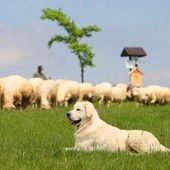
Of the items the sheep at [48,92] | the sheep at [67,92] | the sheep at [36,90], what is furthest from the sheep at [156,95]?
the sheep at [36,90]

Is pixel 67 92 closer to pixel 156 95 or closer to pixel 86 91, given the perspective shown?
pixel 86 91

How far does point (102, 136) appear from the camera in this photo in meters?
10.3

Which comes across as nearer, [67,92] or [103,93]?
[67,92]

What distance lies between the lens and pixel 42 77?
36438 millimetres

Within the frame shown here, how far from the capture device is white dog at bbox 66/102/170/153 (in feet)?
32.4

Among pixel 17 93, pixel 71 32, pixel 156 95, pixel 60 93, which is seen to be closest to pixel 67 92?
pixel 60 93

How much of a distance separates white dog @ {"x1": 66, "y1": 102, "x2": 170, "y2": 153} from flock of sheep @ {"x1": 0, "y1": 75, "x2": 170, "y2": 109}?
55.6ft

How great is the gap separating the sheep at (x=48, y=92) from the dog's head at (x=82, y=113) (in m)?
20.1

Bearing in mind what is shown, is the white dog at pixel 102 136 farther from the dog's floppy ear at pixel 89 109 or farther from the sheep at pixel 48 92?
the sheep at pixel 48 92

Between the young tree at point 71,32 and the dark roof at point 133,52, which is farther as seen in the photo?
the dark roof at point 133,52

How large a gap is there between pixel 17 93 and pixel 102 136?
18.7m

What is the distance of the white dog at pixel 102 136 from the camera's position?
32.4 feet

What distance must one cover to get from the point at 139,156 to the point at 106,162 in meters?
1.03

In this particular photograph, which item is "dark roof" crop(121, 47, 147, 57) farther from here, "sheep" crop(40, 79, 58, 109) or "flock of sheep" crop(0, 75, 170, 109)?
"sheep" crop(40, 79, 58, 109)
